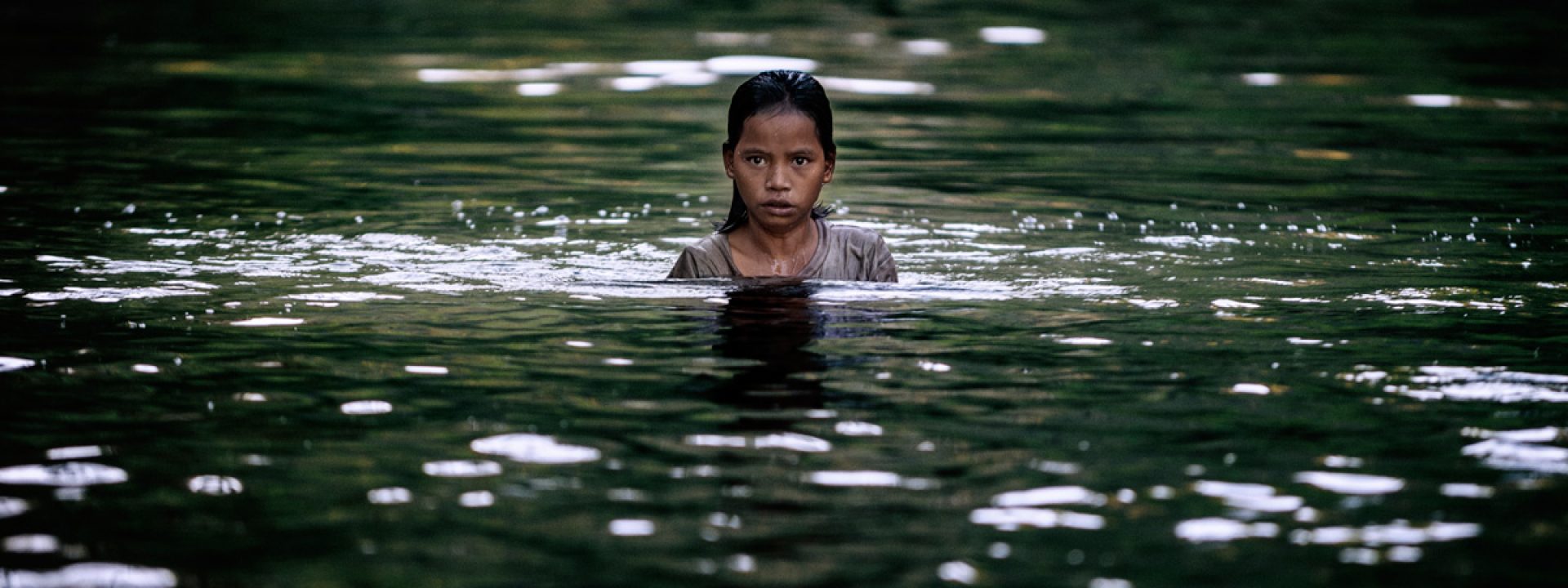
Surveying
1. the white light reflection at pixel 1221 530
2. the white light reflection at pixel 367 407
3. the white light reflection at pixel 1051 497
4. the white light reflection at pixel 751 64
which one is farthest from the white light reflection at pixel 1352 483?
the white light reflection at pixel 751 64

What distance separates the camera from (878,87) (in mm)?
18656

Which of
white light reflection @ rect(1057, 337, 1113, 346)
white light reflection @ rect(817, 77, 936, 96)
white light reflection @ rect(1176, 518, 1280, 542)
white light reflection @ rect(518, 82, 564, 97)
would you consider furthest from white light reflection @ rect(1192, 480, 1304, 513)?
white light reflection @ rect(518, 82, 564, 97)

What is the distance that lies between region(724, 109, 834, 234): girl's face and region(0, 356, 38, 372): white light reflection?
114 inches

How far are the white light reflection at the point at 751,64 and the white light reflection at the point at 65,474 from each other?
45.5ft

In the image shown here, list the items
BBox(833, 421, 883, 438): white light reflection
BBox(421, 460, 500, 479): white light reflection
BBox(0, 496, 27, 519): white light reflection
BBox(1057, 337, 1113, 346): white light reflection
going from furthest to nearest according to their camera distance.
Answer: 1. BBox(1057, 337, 1113, 346): white light reflection
2. BBox(833, 421, 883, 438): white light reflection
3. BBox(421, 460, 500, 479): white light reflection
4. BBox(0, 496, 27, 519): white light reflection

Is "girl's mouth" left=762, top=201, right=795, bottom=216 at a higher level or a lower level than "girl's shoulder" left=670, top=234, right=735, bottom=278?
higher

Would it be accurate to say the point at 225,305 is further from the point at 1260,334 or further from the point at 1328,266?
the point at 1328,266

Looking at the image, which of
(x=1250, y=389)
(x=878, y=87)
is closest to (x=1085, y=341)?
(x=1250, y=389)

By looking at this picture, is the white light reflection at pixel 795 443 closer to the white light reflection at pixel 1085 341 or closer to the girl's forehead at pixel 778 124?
the white light reflection at pixel 1085 341

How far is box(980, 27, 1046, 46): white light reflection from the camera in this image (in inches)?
914

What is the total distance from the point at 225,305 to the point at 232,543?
3.52 m

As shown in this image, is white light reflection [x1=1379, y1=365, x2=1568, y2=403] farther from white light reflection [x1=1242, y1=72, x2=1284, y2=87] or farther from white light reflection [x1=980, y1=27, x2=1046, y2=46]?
white light reflection [x1=980, y1=27, x2=1046, y2=46]

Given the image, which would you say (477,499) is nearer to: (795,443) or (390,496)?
(390,496)

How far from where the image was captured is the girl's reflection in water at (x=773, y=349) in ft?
20.3
